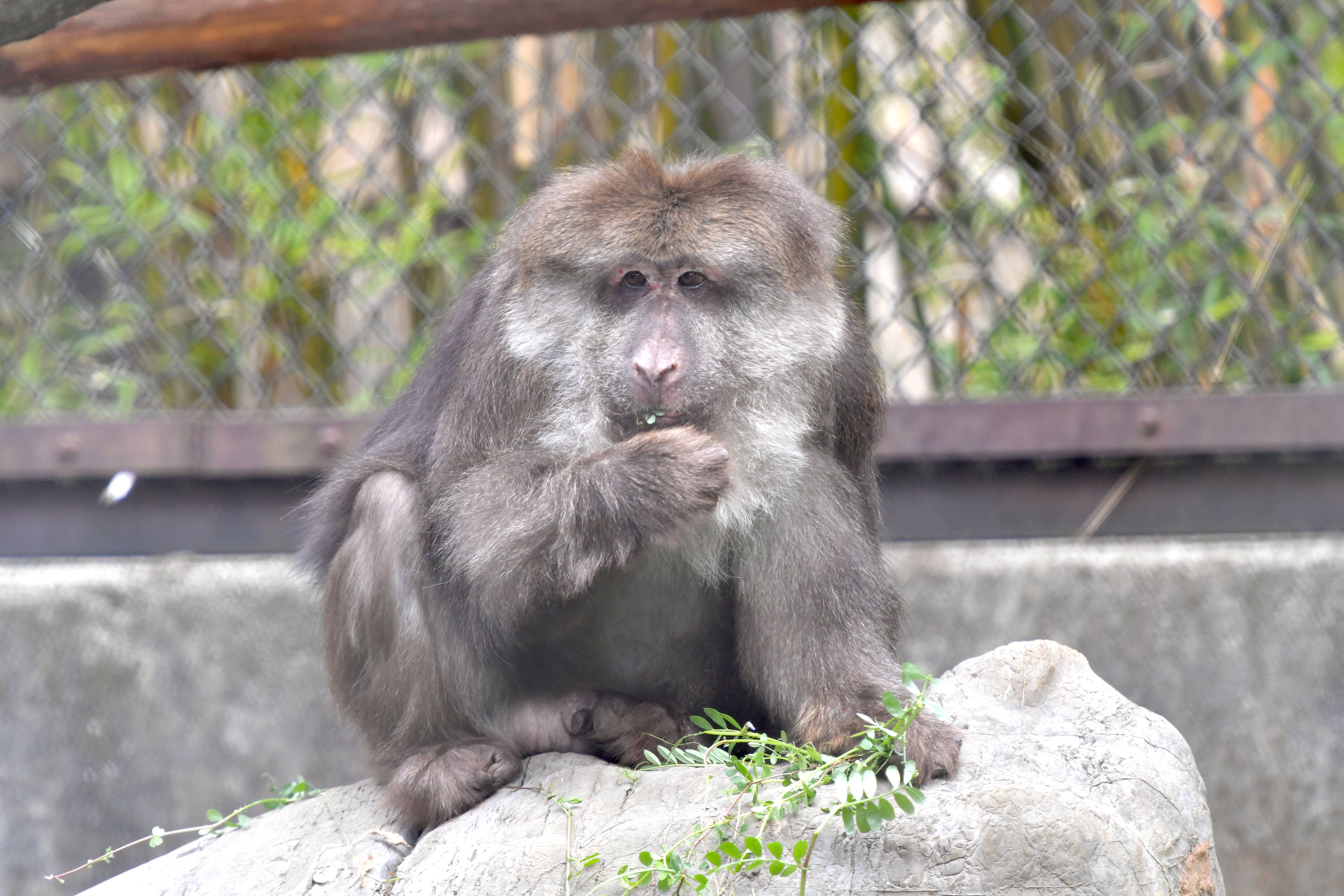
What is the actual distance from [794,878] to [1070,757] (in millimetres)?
795

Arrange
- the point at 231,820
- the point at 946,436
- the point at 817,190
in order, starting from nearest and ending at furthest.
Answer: the point at 231,820 < the point at 946,436 < the point at 817,190

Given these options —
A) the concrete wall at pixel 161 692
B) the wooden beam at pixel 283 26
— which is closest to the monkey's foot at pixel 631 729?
the wooden beam at pixel 283 26

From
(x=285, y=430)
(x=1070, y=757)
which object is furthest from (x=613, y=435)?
(x=285, y=430)

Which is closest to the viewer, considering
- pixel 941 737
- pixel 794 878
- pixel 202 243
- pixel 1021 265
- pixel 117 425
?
pixel 794 878

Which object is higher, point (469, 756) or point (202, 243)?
point (202, 243)

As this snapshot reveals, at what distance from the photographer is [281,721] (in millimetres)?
5109

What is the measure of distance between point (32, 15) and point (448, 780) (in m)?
1.79

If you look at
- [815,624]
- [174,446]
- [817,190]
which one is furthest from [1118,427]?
[174,446]

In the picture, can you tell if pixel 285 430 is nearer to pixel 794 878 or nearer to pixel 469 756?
pixel 469 756

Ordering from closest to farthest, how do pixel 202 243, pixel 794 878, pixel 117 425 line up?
pixel 794 878
pixel 117 425
pixel 202 243

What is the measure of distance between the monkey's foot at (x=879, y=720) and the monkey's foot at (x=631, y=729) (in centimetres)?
31

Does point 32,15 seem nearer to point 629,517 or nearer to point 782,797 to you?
point 629,517

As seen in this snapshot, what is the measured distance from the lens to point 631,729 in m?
3.21

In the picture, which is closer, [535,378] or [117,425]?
[535,378]
